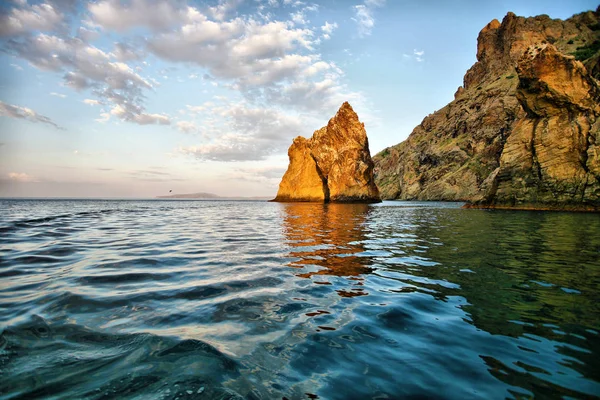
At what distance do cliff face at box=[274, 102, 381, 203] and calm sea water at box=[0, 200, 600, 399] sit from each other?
56330mm

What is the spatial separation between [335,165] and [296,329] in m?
63.8

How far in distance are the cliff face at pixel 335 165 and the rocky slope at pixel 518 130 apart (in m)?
23.2

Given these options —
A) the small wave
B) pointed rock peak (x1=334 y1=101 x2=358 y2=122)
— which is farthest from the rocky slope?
the small wave

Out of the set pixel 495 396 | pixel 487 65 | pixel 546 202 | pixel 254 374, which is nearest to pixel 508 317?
pixel 495 396

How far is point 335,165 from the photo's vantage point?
65938 millimetres

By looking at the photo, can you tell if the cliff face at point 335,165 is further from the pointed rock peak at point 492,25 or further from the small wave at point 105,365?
the pointed rock peak at point 492,25

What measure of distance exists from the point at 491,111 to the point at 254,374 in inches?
3826

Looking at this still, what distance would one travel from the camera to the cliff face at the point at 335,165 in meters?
63.2

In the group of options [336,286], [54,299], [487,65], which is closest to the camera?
[54,299]

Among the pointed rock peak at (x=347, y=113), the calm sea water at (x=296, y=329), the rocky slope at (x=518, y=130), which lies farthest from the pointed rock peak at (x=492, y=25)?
the calm sea water at (x=296, y=329)

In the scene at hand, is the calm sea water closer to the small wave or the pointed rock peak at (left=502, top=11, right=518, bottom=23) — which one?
the small wave

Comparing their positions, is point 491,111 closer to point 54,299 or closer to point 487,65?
point 487,65

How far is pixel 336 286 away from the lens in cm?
534

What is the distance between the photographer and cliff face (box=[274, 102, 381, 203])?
63156mm
